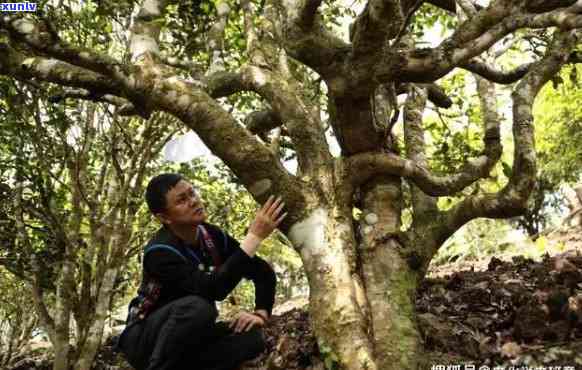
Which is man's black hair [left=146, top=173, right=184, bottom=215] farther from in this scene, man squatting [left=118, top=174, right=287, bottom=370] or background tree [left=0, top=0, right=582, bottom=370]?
background tree [left=0, top=0, right=582, bottom=370]

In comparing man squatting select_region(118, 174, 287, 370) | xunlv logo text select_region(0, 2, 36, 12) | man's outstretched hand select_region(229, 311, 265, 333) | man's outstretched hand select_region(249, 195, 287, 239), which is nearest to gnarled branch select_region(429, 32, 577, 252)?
man's outstretched hand select_region(249, 195, 287, 239)

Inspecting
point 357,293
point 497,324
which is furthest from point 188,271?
point 497,324

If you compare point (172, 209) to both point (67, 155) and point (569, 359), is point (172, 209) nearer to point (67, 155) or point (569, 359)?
point (569, 359)

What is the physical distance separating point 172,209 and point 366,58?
1.85 meters

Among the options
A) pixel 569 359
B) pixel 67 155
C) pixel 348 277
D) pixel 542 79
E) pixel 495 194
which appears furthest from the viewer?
pixel 67 155

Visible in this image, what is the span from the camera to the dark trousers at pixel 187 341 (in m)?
3.06

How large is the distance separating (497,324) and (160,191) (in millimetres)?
3060

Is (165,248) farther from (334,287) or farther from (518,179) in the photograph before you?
(518,179)

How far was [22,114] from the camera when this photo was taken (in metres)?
6.53

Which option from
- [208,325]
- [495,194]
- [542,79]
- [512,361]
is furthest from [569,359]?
[542,79]

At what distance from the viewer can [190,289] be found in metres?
3.23

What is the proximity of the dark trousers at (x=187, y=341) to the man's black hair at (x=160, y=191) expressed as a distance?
768mm

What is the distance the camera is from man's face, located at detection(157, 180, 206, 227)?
140 inches

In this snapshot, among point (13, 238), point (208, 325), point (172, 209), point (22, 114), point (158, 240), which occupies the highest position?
point (22, 114)
